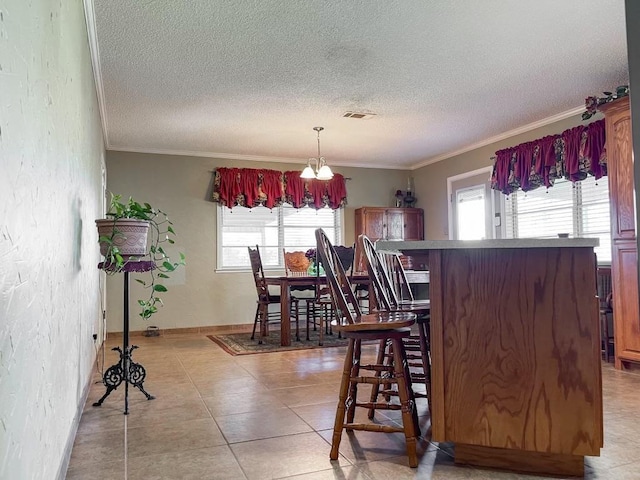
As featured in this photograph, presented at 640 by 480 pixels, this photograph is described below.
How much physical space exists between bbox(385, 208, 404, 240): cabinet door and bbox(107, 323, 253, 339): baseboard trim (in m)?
2.40

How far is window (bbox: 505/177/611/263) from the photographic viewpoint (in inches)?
186

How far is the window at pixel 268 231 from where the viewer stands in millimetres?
6578

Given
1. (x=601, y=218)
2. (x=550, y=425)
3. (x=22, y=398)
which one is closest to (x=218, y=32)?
(x=22, y=398)

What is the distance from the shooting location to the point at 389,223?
23.3ft

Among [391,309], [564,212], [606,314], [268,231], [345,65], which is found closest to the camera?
[391,309]

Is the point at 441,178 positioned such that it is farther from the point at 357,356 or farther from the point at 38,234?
the point at 38,234

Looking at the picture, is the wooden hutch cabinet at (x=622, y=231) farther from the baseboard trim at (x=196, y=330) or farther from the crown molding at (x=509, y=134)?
the baseboard trim at (x=196, y=330)

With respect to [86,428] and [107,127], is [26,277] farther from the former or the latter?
[107,127]

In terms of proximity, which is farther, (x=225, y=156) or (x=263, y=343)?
(x=225, y=156)

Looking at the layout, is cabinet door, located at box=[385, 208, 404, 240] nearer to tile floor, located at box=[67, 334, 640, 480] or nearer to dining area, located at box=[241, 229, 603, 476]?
tile floor, located at box=[67, 334, 640, 480]

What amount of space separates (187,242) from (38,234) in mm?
5062

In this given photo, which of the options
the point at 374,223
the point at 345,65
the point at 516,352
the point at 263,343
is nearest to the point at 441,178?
the point at 374,223

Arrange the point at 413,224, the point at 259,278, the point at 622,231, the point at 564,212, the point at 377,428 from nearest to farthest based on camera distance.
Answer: the point at 377,428, the point at 622,231, the point at 564,212, the point at 259,278, the point at 413,224

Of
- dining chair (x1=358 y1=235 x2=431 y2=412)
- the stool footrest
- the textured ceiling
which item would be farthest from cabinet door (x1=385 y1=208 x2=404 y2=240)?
the stool footrest
